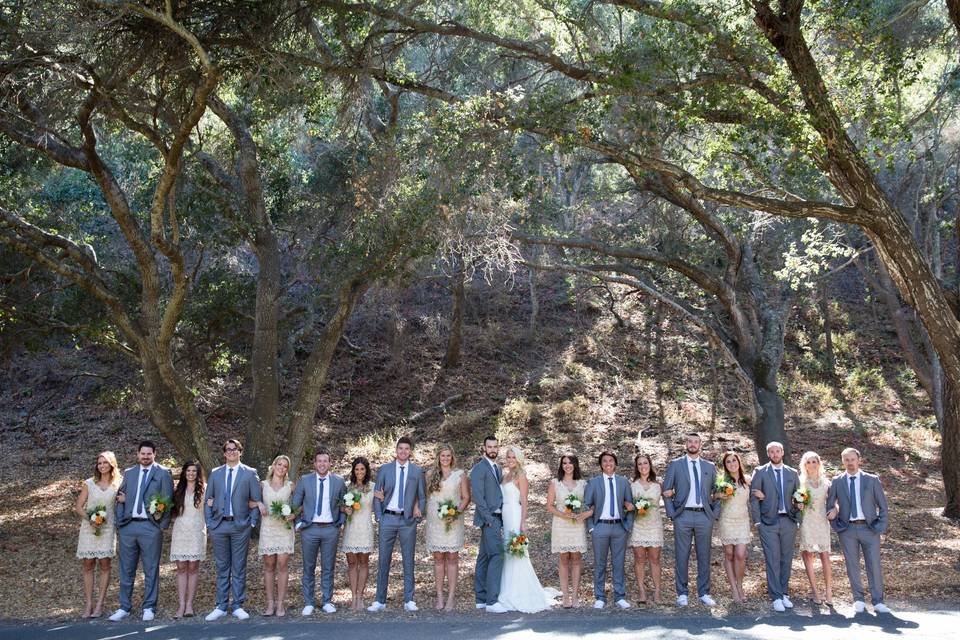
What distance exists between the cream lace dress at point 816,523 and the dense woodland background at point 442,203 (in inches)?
101

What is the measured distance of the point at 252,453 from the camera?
12586mm

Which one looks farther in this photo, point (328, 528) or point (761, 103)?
point (761, 103)

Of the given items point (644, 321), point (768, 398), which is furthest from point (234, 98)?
point (644, 321)

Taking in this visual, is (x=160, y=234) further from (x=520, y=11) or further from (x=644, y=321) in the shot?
(x=644, y=321)


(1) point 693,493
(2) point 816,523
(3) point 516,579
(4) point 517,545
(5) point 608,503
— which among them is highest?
(1) point 693,493

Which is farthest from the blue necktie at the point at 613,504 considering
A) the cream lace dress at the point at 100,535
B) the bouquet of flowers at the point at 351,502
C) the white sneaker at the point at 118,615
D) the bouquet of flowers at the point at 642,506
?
the cream lace dress at the point at 100,535

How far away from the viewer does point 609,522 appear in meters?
8.88

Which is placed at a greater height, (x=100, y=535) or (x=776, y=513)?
(x=776, y=513)

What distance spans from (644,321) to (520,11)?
45.7ft

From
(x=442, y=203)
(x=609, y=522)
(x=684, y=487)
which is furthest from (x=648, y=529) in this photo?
(x=442, y=203)

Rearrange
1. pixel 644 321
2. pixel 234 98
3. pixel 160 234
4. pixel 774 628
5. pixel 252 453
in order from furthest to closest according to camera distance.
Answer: pixel 644 321, pixel 234 98, pixel 252 453, pixel 160 234, pixel 774 628

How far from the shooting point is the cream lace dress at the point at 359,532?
884 cm

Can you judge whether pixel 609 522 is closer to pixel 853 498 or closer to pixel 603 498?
pixel 603 498

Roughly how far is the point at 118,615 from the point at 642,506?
5.33m
